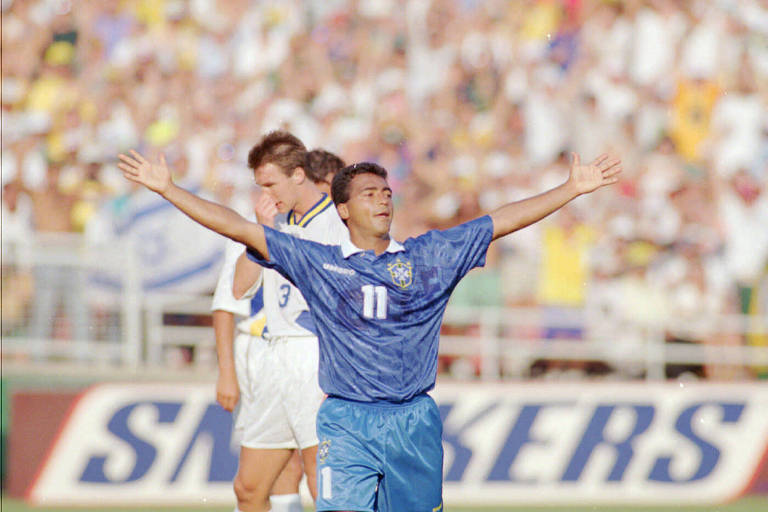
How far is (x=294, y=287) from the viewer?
265 inches

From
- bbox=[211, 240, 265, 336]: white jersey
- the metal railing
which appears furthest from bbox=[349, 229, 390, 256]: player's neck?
the metal railing

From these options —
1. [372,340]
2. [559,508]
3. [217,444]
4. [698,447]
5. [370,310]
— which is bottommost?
[559,508]

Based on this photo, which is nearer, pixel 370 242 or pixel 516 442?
pixel 370 242

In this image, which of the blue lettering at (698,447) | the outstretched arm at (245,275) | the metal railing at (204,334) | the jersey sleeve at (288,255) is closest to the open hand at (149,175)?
the jersey sleeve at (288,255)

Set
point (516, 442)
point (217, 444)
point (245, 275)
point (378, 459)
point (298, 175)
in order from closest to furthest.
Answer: point (378, 459) < point (245, 275) < point (298, 175) < point (217, 444) < point (516, 442)

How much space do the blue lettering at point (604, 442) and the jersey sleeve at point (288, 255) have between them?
6649mm

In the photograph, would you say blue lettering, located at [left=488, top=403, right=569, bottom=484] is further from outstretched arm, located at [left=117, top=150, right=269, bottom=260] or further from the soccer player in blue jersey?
outstretched arm, located at [left=117, top=150, right=269, bottom=260]

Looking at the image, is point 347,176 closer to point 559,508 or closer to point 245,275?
point 245,275

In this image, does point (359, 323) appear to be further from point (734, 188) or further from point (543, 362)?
point (734, 188)

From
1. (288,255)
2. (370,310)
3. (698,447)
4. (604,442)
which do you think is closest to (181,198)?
(288,255)

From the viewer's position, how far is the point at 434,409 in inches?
212

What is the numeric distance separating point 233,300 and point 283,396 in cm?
64

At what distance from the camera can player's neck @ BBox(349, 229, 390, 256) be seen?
5402mm

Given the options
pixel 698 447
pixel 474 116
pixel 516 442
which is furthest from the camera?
pixel 474 116
